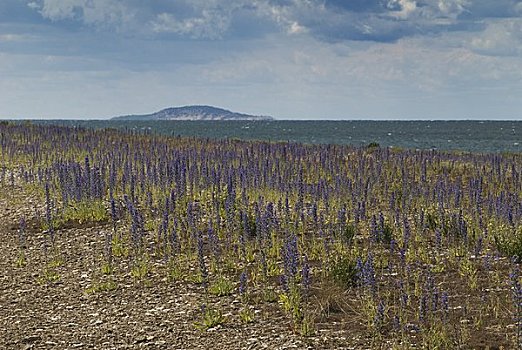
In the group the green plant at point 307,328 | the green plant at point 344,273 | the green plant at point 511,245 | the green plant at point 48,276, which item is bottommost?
the green plant at point 48,276

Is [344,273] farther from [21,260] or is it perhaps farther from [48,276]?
[21,260]

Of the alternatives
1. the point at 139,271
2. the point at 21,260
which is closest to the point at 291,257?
the point at 139,271

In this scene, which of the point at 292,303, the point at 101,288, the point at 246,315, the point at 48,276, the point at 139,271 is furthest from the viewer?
the point at 48,276

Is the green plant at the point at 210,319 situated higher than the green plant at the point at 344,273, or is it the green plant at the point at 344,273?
the green plant at the point at 344,273

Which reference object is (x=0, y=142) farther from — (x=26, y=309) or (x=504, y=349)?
(x=504, y=349)

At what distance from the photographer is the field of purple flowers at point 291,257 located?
804cm

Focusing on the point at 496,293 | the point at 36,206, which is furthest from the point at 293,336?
the point at 36,206

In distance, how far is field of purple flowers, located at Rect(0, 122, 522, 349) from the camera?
804 centimetres

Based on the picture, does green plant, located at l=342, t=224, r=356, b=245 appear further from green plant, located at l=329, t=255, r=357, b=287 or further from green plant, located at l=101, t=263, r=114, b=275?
green plant, located at l=101, t=263, r=114, b=275

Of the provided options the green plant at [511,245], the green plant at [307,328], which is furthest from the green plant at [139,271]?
the green plant at [511,245]

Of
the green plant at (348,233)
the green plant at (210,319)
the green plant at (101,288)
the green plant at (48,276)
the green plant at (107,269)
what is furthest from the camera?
the green plant at (348,233)

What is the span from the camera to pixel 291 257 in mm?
9055

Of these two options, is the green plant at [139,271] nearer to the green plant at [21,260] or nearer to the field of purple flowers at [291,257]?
the field of purple flowers at [291,257]

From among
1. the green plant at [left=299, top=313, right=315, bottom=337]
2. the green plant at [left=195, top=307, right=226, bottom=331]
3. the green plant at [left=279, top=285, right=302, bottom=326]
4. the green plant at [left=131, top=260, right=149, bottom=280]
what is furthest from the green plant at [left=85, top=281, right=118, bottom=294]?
the green plant at [left=299, top=313, right=315, bottom=337]
